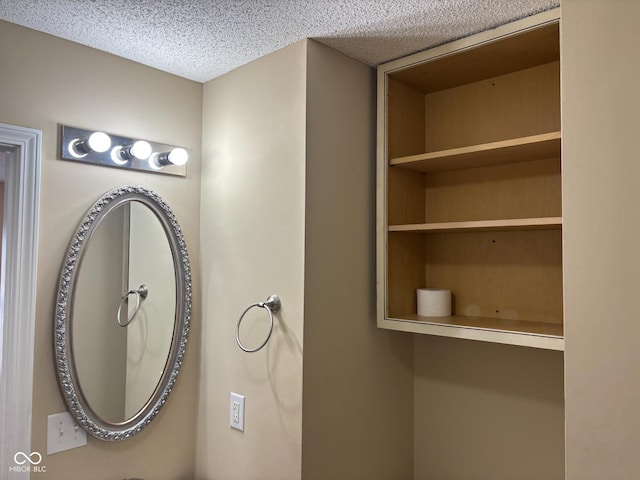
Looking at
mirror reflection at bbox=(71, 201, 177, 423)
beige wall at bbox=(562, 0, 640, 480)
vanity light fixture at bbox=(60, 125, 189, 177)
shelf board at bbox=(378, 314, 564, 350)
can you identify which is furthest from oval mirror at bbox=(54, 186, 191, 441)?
beige wall at bbox=(562, 0, 640, 480)

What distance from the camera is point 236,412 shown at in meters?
Result: 1.85

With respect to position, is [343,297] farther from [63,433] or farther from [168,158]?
[63,433]

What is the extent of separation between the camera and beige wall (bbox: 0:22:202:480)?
5.23 ft

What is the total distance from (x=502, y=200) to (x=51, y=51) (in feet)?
5.44

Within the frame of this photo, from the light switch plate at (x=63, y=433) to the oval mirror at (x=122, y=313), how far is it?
0.03m

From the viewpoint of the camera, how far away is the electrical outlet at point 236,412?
6.00 feet

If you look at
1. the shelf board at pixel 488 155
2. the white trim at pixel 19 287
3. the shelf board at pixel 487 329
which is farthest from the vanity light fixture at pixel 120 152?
the shelf board at pixel 487 329

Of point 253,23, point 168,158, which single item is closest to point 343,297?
point 168,158

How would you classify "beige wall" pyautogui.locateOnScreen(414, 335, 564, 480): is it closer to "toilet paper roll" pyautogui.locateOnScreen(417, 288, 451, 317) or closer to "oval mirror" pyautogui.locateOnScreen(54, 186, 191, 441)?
→ "toilet paper roll" pyautogui.locateOnScreen(417, 288, 451, 317)

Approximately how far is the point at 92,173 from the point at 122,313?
1.66 ft

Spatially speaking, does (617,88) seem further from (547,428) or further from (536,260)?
(547,428)

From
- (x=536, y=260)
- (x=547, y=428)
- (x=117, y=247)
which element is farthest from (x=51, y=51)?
(x=547, y=428)

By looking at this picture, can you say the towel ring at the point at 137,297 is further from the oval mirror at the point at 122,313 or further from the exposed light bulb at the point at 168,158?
the exposed light bulb at the point at 168,158

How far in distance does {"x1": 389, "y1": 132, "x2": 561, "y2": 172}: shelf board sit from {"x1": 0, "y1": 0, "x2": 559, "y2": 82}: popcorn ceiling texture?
380 millimetres
